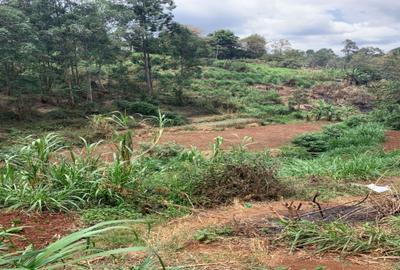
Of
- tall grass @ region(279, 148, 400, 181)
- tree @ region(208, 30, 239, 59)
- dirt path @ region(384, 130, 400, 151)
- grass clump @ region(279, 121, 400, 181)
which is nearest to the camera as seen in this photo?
tall grass @ region(279, 148, 400, 181)

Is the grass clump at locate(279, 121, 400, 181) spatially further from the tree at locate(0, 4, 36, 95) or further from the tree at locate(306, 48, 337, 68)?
the tree at locate(306, 48, 337, 68)

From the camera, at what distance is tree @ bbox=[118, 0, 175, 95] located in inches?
887

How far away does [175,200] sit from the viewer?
4625 millimetres

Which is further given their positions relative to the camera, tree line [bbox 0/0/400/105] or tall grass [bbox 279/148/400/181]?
tree line [bbox 0/0/400/105]

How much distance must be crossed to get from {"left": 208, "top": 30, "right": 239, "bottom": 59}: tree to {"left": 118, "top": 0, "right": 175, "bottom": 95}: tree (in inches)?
640

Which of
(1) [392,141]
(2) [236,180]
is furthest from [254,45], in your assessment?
(2) [236,180]

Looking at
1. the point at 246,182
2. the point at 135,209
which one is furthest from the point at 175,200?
the point at 246,182

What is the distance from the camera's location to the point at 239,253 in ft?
10.3

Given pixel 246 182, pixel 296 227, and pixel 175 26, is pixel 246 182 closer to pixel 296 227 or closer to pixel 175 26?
pixel 296 227

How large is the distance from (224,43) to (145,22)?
751 inches

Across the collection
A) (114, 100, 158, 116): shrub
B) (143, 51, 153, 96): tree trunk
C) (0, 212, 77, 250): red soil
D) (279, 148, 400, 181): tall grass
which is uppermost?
(143, 51, 153, 96): tree trunk

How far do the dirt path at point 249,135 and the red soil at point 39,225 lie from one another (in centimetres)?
928

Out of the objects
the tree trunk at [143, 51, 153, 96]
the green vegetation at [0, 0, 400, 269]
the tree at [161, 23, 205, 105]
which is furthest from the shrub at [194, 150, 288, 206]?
the tree trunk at [143, 51, 153, 96]

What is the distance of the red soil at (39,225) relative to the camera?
332cm
